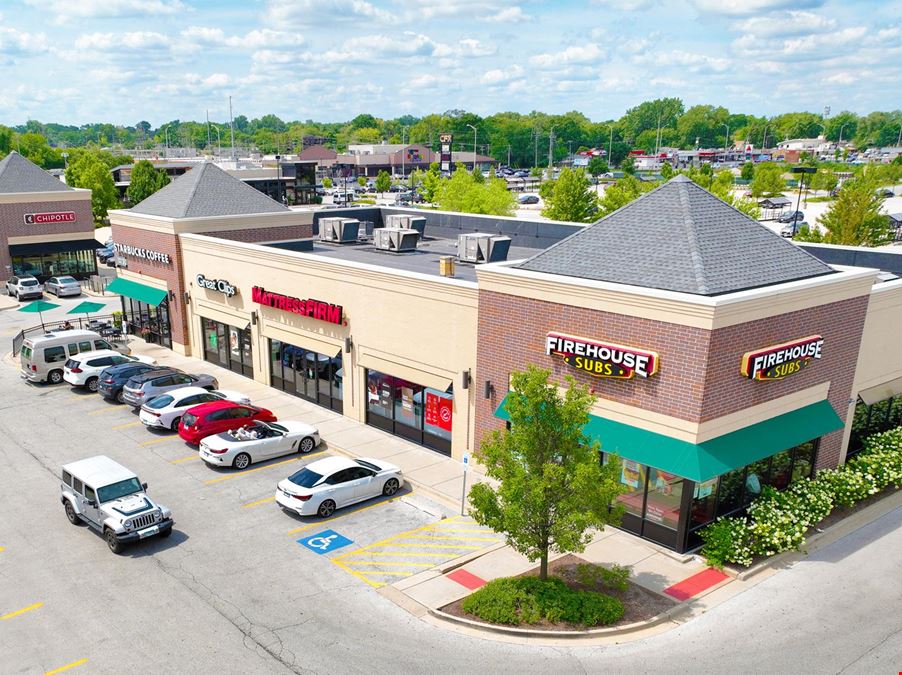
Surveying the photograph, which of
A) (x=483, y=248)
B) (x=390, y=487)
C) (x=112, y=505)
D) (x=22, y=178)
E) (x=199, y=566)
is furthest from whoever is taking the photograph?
(x=22, y=178)

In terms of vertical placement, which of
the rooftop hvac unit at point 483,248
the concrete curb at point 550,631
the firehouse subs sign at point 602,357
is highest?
the rooftop hvac unit at point 483,248

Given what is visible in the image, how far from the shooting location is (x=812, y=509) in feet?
72.8

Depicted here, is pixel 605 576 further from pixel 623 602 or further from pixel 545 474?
pixel 545 474

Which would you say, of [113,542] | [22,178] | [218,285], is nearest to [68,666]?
[113,542]

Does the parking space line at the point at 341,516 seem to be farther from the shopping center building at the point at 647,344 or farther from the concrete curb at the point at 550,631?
the concrete curb at the point at 550,631

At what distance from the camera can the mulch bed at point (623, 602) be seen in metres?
17.4

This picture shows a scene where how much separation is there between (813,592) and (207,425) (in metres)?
21.4

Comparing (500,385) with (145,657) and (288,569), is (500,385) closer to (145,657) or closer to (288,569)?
(288,569)

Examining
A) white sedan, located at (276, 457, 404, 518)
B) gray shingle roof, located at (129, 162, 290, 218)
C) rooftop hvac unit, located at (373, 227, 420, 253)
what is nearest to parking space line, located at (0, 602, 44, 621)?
white sedan, located at (276, 457, 404, 518)

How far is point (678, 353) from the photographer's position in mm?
19844

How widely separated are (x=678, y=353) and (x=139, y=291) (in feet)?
111

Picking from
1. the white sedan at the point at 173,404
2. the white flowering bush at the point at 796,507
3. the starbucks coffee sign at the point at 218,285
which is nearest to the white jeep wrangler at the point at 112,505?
the white sedan at the point at 173,404

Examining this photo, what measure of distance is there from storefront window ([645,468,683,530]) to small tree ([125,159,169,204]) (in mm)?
85326

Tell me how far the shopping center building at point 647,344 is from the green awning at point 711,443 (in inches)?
1.8
